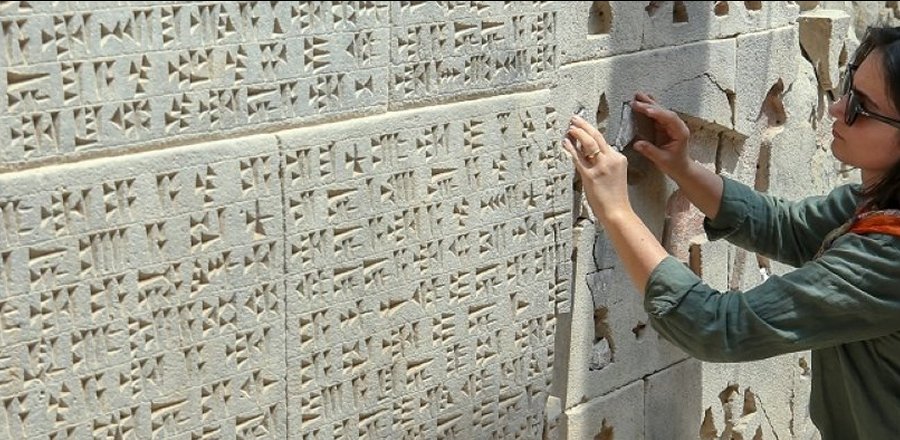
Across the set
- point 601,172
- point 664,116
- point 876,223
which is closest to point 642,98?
point 664,116

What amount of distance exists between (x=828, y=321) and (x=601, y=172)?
628 millimetres

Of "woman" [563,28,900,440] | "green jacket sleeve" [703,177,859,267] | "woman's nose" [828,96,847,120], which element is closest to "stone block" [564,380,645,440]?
"green jacket sleeve" [703,177,859,267]

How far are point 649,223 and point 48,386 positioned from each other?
6.44ft

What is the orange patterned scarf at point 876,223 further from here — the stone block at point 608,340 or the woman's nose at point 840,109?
the stone block at point 608,340

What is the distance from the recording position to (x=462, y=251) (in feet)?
11.0

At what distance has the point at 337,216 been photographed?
304cm

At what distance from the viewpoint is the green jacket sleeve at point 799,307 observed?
2975 mm

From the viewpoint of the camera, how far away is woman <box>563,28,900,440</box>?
2.99 metres

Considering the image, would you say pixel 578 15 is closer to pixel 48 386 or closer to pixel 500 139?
pixel 500 139

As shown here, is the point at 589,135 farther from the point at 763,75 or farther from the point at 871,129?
the point at 763,75

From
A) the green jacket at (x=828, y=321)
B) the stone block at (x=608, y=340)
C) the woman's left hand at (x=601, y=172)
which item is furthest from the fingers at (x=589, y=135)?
the stone block at (x=608, y=340)

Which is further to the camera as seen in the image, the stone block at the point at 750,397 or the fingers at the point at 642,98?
the stone block at the point at 750,397

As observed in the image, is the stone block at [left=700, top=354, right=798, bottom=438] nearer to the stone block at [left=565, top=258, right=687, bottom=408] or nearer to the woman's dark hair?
the stone block at [left=565, top=258, right=687, bottom=408]

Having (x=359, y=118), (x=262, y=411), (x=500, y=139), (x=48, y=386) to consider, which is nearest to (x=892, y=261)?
(x=500, y=139)
